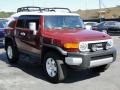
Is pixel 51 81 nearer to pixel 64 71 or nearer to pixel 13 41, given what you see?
pixel 64 71

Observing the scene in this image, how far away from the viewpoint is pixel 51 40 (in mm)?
8133

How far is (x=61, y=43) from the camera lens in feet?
25.6

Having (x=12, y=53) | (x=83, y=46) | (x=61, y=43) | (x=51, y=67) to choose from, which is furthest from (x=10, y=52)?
(x=83, y=46)

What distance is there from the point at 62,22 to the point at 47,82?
2.01 metres

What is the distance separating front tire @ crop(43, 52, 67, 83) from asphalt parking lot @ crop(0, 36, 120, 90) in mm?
175

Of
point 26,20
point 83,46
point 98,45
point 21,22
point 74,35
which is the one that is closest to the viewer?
point 83,46

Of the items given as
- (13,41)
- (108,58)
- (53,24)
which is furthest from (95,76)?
(13,41)

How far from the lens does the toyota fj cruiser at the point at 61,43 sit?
303 inches

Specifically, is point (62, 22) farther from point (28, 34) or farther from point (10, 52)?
point (10, 52)

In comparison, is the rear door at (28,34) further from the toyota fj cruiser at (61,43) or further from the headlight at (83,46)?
the headlight at (83,46)

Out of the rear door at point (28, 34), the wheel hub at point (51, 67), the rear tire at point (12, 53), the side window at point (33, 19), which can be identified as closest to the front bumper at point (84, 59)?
the wheel hub at point (51, 67)

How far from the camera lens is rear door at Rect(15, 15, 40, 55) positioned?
888cm

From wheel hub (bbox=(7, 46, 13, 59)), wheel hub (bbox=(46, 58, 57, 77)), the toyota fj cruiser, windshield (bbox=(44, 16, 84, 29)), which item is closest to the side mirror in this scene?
the toyota fj cruiser

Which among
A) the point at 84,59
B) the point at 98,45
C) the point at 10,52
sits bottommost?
the point at 10,52
